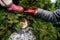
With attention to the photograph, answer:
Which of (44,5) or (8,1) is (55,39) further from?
(8,1)

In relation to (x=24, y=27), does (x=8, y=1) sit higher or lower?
higher

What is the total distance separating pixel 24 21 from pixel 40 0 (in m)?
0.26

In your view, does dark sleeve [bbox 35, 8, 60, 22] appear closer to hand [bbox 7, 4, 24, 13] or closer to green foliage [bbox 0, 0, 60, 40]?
green foliage [bbox 0, 0, 60, 40]

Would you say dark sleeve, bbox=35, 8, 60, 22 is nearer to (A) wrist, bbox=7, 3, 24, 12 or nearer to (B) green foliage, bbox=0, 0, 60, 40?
(B) green foliage, bbox=0, 0, 60, 40

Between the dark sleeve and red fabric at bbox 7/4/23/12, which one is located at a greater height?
red fabric at bbox 7/4/23/12

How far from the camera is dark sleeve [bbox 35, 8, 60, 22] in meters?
1.87

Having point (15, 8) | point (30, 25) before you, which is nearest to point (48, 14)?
point (30, 25)

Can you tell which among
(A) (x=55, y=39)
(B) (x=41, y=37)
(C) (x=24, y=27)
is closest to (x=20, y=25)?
(C) (x=24, y=27)

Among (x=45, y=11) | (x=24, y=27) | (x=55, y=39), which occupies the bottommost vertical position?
(x=55, y=39)

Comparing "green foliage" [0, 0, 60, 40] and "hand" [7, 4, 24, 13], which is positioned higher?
"hand" [7, 4, 24, 13]

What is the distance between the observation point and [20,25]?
1825 mm

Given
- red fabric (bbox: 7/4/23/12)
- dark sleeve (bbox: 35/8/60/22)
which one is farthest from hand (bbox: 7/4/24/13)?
dark sleeve (bbox: 35/8/60/22)

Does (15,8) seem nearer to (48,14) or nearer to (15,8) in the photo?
(15,8)

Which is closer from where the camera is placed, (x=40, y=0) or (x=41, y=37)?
(x=41, y=37)
